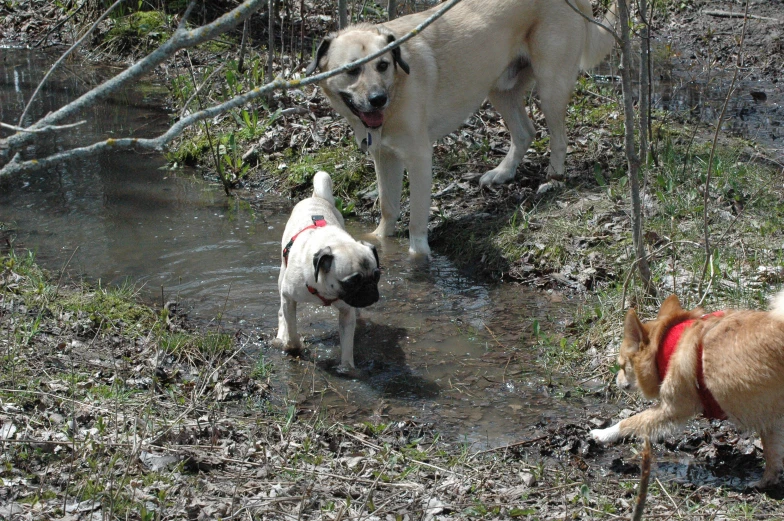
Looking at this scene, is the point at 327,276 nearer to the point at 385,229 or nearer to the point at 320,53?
the point at 385,229

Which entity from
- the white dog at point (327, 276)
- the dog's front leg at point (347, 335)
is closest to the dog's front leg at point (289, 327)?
the white dog at point (327, 276)

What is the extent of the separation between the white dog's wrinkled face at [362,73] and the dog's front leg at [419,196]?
1.62ft

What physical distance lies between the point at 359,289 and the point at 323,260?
0.29 m

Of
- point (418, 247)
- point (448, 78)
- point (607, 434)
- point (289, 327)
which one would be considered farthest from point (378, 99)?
point (607, 434)

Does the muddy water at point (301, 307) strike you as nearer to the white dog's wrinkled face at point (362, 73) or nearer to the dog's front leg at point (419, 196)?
the dog's front leg at point (419, 196)

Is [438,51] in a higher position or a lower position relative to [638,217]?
higher

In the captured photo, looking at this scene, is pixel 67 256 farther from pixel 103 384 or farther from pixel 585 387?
pixel 585 387

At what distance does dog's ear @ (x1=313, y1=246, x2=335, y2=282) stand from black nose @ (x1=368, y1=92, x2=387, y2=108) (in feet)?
6.35

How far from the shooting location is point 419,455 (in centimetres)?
406

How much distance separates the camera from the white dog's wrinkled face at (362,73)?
256 inches

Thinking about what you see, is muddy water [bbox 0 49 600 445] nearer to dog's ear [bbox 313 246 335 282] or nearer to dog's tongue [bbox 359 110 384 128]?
dog's ear [bbox 313 246 335 282]

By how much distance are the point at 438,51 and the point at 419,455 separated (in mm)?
4356

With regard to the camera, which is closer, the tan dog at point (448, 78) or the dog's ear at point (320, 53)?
the tan dog at point (448, 78)

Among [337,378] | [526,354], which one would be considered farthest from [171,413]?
[526,354]
